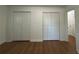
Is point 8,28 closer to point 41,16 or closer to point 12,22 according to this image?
point 12,22

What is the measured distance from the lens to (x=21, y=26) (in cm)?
680

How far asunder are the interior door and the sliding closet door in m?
0.93

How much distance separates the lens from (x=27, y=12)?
21.8 ft

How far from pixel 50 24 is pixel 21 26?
4.99ft

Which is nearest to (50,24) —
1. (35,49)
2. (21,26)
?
(21,26)

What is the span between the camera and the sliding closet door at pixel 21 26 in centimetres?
673

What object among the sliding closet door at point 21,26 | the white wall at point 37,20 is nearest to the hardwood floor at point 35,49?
the white wall at point 37,20

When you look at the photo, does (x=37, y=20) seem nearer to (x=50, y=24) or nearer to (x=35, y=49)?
(x=50, y=24)

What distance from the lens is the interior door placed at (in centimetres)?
675

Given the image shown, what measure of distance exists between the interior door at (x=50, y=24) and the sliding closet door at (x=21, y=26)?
0.93 m

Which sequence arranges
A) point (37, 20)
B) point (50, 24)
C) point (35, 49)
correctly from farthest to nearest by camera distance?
point (50, 24) → point (37, 20) → point (35, 49)

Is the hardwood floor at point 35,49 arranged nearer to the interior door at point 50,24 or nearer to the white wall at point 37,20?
the white wall at point 37,20
